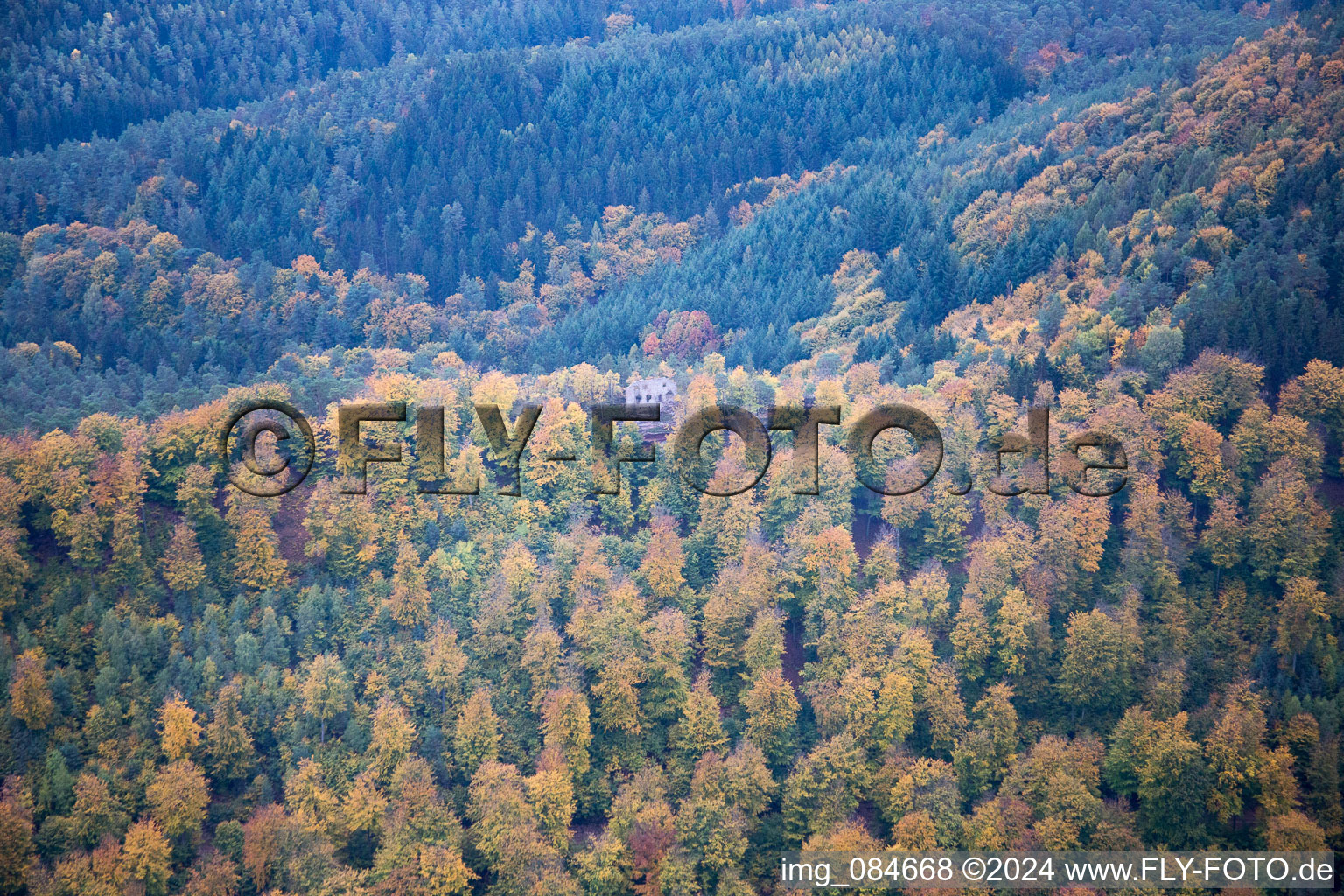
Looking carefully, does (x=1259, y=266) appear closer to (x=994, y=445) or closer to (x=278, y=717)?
(x=994, y=445)

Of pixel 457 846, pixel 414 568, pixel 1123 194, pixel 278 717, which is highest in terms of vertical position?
pixel 1123 194

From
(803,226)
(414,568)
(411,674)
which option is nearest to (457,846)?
(411,674)

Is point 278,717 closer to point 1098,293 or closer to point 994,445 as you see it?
point 994,445

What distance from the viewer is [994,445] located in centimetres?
10350


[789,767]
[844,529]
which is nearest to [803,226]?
[844,529]

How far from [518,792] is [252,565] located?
28519mm

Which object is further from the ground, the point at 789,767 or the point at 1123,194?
the point at 1123,194

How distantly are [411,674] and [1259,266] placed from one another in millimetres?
83582

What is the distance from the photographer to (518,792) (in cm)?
8375

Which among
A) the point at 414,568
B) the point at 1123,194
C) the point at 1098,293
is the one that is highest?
the point at 1123,194

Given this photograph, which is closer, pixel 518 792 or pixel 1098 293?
pixel 518 792

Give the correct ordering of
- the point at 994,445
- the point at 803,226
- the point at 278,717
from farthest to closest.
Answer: the point at 803,226, the point at 994,445, the point at 278,717

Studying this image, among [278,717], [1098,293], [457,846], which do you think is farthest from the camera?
[1098,293]

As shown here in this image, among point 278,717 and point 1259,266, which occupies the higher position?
point 1259,266
